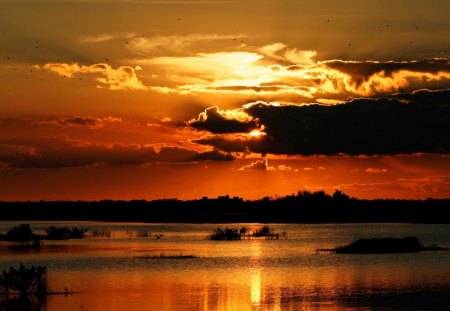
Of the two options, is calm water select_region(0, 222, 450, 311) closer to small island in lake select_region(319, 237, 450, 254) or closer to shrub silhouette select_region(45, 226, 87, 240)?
small island in lake select_region(319, 237, 450, 254)

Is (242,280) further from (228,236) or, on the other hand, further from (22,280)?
(228,236)

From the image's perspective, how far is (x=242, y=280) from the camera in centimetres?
5934

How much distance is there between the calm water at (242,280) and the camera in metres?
45.8

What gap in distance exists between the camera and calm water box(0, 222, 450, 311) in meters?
45.8

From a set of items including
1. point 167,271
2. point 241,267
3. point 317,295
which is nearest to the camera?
point 317,295

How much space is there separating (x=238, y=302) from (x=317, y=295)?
18.8 feet

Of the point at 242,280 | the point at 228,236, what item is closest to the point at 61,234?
the point at 228,236

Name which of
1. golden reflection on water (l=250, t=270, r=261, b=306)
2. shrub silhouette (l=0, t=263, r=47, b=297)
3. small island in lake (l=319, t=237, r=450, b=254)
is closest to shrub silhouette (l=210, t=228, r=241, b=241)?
small island in lake (l=319, t=237, r=450, b=254)

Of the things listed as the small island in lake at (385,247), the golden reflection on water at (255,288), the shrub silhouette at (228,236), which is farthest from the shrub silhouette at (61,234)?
the golden reflection on water at (255,288)

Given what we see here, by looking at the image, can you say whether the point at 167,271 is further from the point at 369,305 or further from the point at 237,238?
the point at 237,238

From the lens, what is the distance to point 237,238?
120 m

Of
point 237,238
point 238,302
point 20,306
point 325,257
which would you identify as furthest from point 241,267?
point 237,238

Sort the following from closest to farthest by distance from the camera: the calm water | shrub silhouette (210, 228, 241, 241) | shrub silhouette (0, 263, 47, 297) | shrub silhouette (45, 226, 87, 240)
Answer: shrub silhouette (0, 263, 47, 297), the calm water, shrub silhouette (210, 228, 241, 241), shrub silhouette (45, 226, 87, 240)

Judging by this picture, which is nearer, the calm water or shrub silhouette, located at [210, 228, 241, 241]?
the calm water
